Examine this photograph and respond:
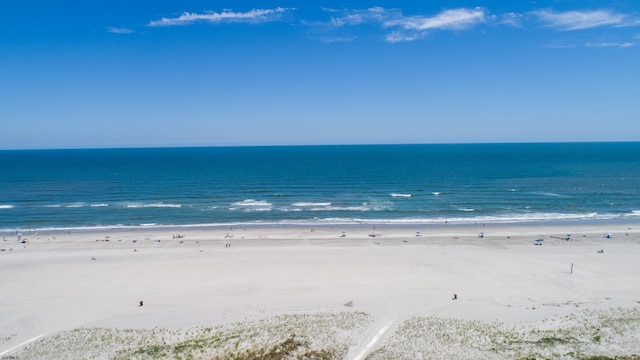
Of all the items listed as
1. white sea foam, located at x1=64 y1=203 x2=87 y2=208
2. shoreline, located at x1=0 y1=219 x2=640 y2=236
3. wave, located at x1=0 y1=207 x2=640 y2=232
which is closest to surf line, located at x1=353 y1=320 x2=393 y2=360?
shoreline, located at x1=0 y1=219 x2=640 y2=236

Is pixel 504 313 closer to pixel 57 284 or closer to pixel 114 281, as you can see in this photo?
pixel 114 281

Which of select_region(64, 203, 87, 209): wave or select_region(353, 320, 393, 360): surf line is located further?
select_region(64, 203, 87, 209): wave

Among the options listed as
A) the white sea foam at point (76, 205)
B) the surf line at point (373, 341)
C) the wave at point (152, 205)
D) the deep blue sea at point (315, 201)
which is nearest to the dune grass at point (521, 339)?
the surf line at point (373, 341)

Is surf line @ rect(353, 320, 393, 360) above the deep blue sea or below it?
below

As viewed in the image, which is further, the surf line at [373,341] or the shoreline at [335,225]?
the shoreline at [335,225]

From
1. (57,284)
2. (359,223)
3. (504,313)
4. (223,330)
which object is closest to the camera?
(223,330)

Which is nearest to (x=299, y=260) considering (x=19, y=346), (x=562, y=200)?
(x=19, y=346)

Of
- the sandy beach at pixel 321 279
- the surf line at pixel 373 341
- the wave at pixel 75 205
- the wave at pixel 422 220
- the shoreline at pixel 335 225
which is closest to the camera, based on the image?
the surf line at pixel 373 341

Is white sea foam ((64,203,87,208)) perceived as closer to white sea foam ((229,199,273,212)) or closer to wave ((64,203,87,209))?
wave ((64,203,87,209))

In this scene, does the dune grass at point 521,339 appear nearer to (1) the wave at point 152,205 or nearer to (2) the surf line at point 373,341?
(2) the surf line at point 373,341
